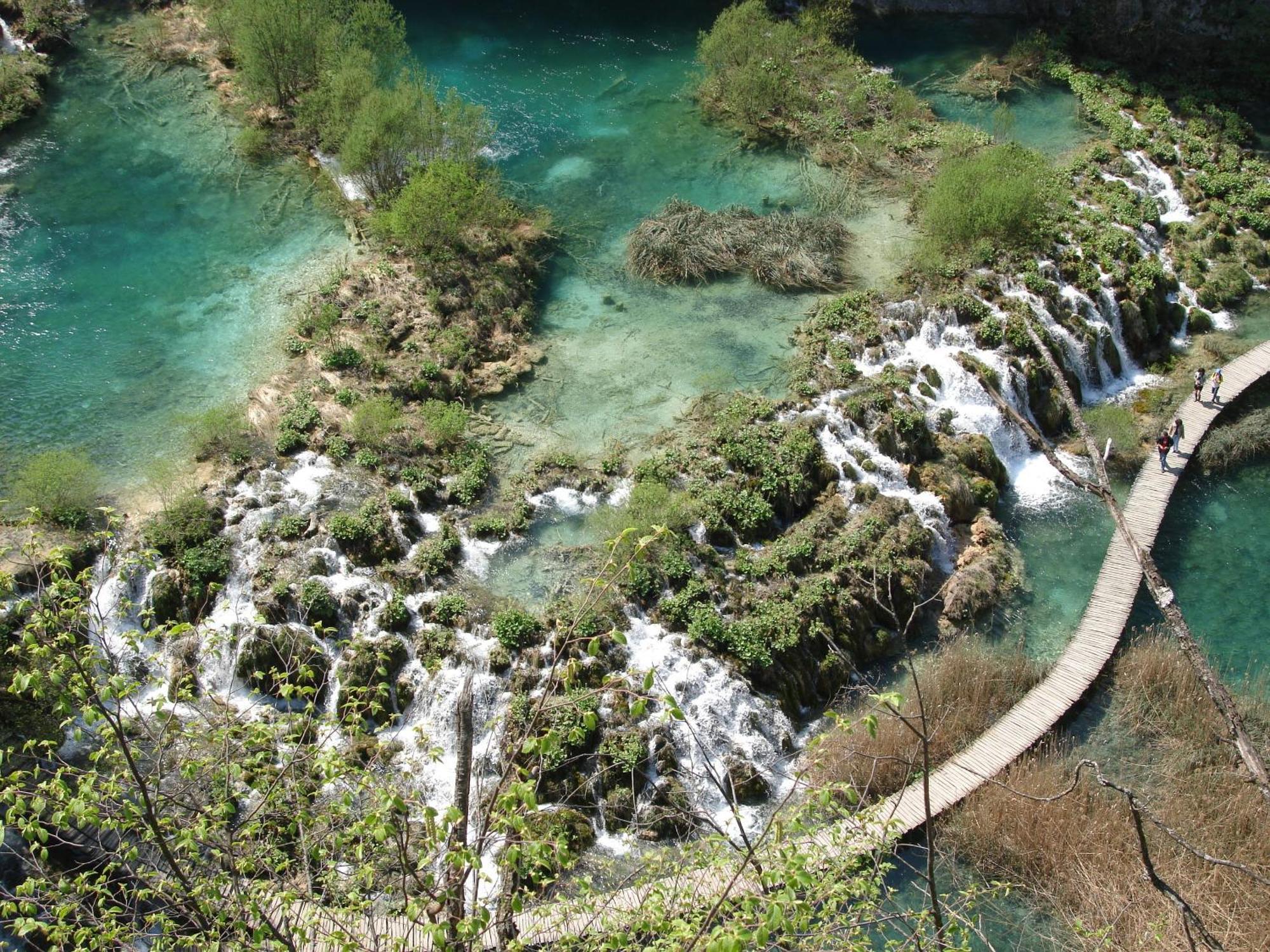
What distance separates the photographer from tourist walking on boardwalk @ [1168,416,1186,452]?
24328 mm

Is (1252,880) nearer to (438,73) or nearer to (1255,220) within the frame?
(1255,220)

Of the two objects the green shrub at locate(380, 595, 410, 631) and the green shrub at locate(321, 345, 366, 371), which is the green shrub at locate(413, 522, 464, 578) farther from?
the green shrub at locate(321, 345, 366, 371)

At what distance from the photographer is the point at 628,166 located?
33.2m

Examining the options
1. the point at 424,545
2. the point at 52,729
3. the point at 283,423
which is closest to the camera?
the point at 52,729

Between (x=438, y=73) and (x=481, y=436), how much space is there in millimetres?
18877

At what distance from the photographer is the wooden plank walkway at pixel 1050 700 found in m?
15.5

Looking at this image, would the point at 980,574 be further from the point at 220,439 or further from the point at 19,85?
the point at 19,85

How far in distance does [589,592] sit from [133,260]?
17.8m

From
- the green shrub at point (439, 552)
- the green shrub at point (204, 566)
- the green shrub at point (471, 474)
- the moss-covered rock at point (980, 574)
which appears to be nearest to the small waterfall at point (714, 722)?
the green shrub at point (439, 552)

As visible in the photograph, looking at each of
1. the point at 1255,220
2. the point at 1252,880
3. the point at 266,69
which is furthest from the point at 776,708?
the point at 266,69

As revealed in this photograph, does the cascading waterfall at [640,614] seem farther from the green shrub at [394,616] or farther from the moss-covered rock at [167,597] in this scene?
the moss-covered rock at [167,597]

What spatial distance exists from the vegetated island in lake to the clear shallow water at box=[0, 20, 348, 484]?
1410 millimetres

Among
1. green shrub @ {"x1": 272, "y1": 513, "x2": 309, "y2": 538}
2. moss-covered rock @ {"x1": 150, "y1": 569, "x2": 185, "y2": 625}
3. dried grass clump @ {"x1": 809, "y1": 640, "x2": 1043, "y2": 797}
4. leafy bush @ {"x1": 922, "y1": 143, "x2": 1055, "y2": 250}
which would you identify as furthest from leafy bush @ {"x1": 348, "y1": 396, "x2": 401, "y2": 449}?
leafy bush @ {"x1": 922, "y1": 143, "x2": 1055, "y2": 250}

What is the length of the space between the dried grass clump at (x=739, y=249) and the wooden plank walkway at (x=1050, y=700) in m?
9.55
